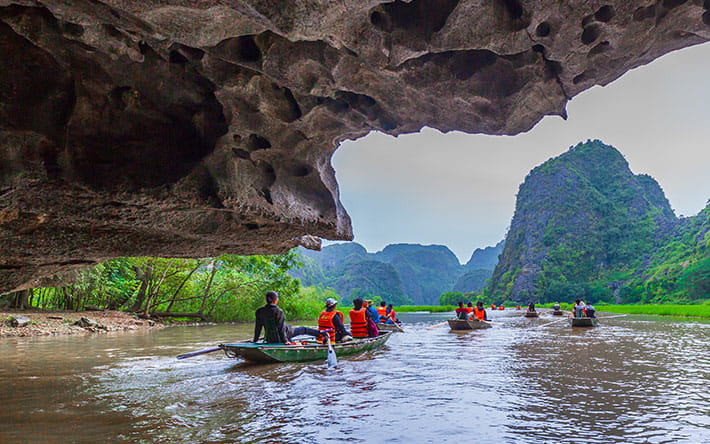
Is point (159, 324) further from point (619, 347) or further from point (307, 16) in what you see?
point (307, 16)

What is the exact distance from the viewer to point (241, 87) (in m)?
4.07

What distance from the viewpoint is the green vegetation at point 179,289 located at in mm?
19984

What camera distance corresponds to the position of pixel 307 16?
9.04 ft

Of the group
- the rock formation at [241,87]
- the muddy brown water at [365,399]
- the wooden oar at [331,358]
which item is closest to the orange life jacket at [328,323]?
the muddy brown water at [365,399]

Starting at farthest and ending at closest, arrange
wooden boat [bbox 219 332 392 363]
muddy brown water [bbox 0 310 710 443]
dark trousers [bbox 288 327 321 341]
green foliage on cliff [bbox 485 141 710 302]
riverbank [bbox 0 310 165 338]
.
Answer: green foliage on cliff [bbox 485 141 710 302] → riverbank [bbox 0 310 165 338] → dark trousers [bbox 288 327 321 341] → wooden boat [bbox 219 332 392 363] → muddy brown water [bbox 0 310 710 443]

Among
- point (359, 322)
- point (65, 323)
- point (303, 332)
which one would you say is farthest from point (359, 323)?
point (65, 323)

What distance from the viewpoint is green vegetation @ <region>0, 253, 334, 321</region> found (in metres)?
20.0

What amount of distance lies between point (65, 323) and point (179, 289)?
7245 millimetres

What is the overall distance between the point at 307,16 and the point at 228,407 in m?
3.96

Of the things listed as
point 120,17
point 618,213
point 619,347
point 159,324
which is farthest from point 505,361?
point 618,213

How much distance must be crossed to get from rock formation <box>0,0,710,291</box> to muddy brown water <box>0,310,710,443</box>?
2.02 m

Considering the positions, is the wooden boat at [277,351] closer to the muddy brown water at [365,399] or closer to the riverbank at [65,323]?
the muddy brown water at [365,399]

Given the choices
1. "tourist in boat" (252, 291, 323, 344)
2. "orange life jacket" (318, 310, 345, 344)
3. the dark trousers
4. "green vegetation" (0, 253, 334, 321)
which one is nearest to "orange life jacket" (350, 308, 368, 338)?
"orange life jacket" (318, 310, 345, 344)

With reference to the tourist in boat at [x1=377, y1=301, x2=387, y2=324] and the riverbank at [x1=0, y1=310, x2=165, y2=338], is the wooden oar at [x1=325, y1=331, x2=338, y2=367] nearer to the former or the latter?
the tourist in boat at [x1=377, y1=301, x2=387, y2=324]
